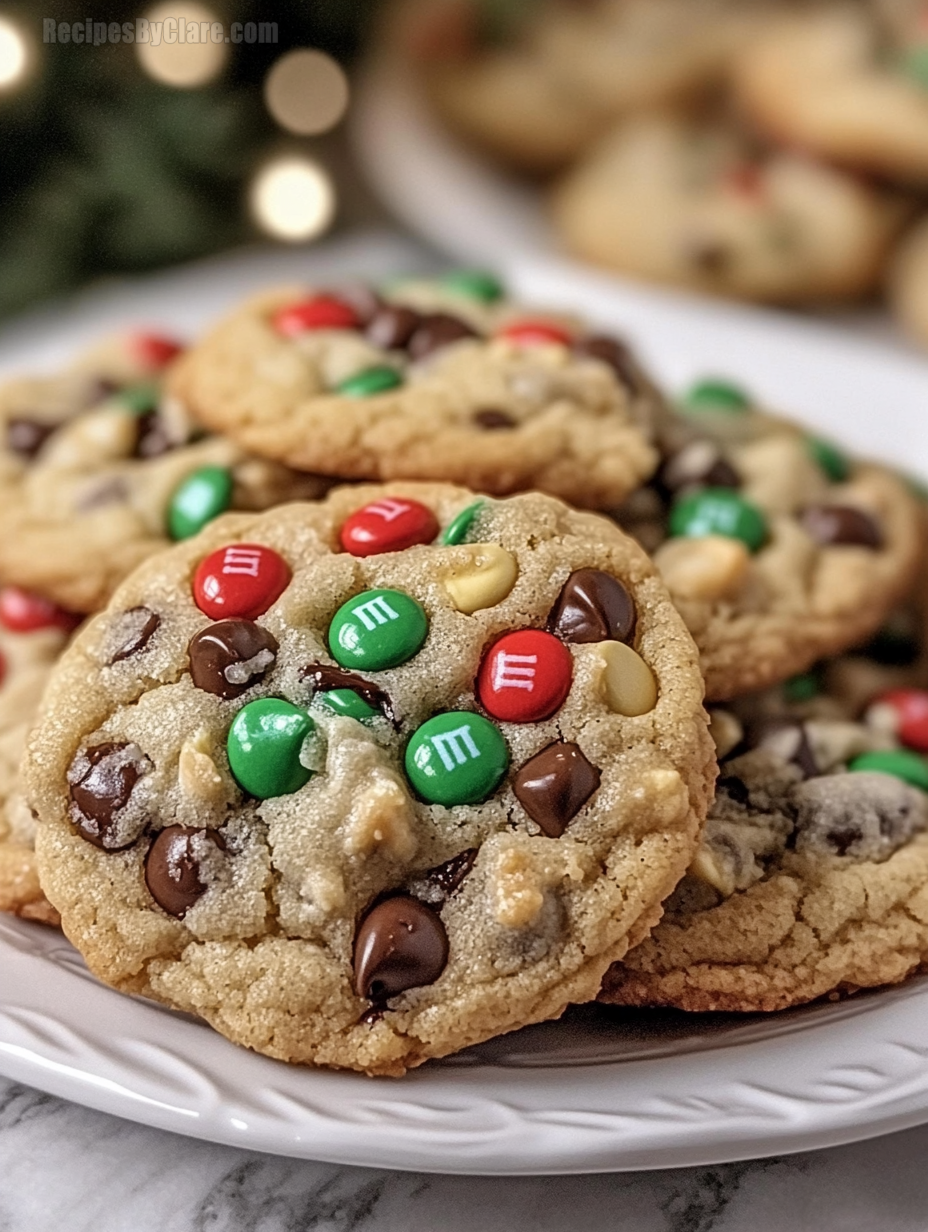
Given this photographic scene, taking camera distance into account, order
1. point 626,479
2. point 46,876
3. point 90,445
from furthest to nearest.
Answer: point 90,445
point 626,479
point 46,876

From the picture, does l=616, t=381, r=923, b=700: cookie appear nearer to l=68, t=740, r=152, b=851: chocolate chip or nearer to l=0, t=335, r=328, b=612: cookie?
l=0, t=335, r=328, b=612: cookie

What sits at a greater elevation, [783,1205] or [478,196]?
[478,196]

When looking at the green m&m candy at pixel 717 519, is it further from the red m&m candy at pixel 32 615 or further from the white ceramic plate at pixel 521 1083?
the red m&m candy at pixel 32 615

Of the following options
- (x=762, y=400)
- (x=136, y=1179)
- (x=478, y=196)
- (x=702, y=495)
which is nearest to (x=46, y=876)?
(x=136, y=1179)

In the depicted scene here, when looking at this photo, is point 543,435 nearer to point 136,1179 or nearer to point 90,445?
point 90,445

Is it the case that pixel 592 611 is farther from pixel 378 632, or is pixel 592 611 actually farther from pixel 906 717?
pixel 906 717

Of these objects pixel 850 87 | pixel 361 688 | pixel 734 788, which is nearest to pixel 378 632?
pixel 361 688
